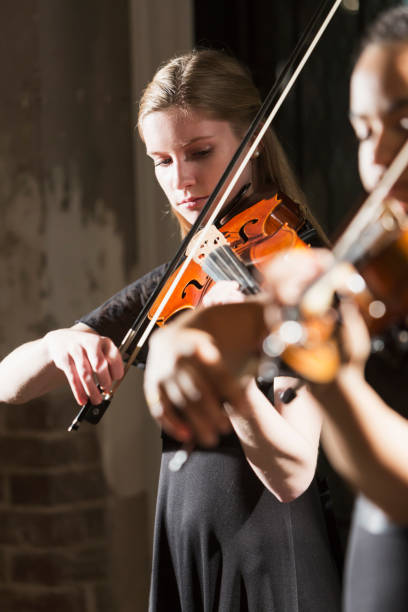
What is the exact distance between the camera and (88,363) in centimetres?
84

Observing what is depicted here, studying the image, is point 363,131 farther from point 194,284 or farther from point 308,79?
point 308,79

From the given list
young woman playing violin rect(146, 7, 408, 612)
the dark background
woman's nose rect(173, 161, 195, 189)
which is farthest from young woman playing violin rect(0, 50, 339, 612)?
the dark background

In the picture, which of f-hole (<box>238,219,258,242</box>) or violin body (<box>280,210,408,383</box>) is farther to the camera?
f-hole (<box>238,219,258,242</box>)

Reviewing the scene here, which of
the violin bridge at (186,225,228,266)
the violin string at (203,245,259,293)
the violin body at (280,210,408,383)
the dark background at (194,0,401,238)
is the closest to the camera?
the violin body at (280,210,408,383)

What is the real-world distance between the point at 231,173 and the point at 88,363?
27 centimetres

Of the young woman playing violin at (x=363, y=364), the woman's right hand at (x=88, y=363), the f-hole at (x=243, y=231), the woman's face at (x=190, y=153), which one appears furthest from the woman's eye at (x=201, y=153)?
the young woman playing violin at (x=363, y=364)

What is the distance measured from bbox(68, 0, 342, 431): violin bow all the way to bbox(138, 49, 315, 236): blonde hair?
64 millimetres

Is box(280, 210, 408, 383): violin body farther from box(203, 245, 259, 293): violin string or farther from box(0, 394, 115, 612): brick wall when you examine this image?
box(0, 394, 115, 612): brick wall

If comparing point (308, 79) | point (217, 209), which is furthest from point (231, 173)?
point (308, 79)

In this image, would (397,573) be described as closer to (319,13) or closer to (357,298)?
(357,298)

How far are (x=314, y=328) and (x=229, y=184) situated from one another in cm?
44

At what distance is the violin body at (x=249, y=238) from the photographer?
2.62 ft

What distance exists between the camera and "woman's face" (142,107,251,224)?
875 millimetres

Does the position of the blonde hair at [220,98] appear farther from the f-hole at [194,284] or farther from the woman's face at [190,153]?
the f-hole at [194,284]
